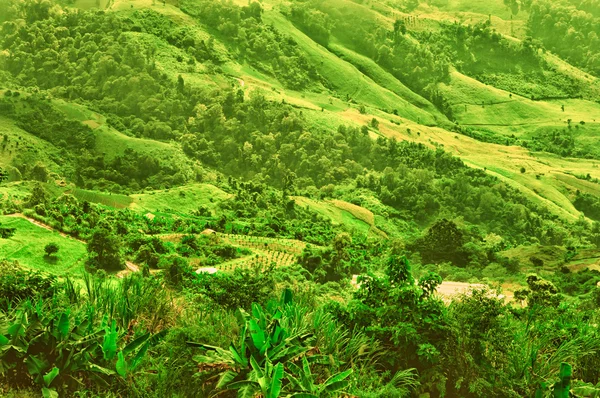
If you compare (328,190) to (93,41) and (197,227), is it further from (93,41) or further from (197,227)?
(93,41)

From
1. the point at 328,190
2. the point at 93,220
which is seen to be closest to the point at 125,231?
the point at 93,220

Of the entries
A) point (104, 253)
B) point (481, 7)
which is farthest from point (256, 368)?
point (481, 7)

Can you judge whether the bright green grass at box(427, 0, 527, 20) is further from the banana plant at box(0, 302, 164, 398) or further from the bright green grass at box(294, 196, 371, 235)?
the banana plant at box(0, 302, 164, 398)

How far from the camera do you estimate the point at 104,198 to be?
61.9 metres

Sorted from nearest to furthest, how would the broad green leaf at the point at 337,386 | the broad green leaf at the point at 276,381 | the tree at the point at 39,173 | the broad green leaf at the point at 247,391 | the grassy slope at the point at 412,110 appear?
the broad green leaf at the point at 276,381, the broad green leaf at the point at 247,391, the broad green leaf at the point at 337,386, the tree at the point at 39,173, the grassy slope at the point at 412,110

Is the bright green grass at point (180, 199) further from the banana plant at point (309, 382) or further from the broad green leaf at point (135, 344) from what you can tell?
the banana plant at point (309, 382)

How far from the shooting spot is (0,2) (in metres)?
104

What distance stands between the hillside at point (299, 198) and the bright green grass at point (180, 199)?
348 mm

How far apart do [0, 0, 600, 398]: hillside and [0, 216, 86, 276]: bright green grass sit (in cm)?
32


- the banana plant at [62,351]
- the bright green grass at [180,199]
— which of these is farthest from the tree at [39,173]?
the banana plant at [62,351]

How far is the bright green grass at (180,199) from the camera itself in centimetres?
6266

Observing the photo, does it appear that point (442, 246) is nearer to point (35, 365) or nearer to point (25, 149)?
point (25, 149)

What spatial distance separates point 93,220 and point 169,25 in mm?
64294

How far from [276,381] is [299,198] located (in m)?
64.9
